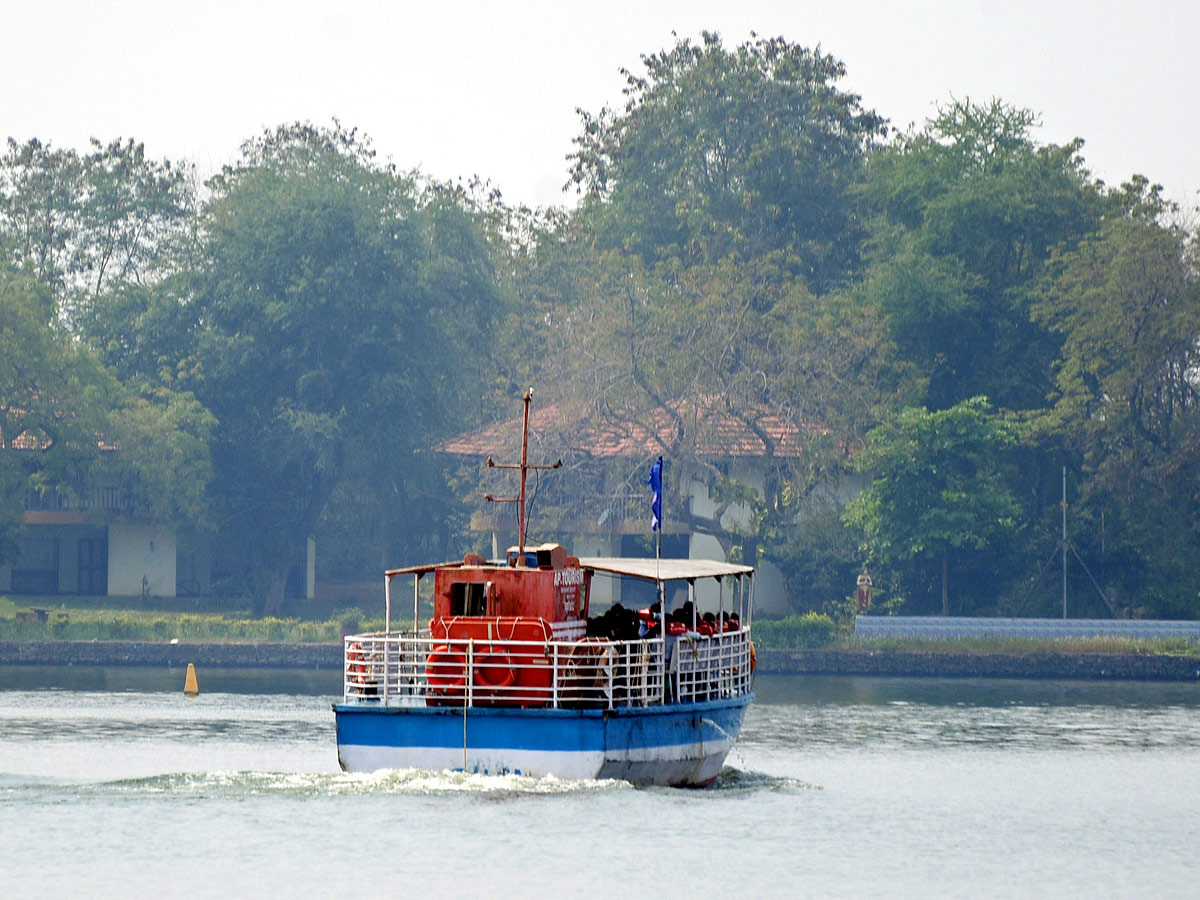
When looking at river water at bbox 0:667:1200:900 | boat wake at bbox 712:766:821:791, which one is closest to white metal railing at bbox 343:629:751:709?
river water at bbox 0:667:1200:900

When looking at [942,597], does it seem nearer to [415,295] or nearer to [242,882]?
[415,295]

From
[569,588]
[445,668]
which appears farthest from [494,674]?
[569,588]

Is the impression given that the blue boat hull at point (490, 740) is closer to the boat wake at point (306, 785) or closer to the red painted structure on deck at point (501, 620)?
the boat wake at point (306, 785)

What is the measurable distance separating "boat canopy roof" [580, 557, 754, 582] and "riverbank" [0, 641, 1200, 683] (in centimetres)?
3220

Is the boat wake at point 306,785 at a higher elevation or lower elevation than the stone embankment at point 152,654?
lower

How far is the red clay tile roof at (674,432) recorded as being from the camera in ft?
248

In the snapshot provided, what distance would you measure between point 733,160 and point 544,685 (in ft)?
216

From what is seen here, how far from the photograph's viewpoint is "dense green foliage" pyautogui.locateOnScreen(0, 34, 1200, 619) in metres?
75.5

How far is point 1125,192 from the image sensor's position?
81062mm

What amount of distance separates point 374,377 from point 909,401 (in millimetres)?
20897

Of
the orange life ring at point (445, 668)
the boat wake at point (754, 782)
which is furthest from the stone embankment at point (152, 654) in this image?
the orange life ring at point (445, 668)

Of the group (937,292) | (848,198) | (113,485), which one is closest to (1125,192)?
(937,292)

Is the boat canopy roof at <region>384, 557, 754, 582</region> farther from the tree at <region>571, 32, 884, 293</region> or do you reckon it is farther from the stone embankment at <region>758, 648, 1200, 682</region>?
the tree at <region>571, 32, 884, 293</region>

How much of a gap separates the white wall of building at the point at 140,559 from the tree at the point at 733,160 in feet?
78.9
